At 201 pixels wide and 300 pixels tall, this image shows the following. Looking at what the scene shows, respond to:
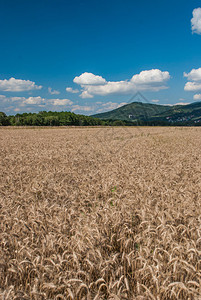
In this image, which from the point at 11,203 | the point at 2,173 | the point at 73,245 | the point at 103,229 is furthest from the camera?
the point at 2,173

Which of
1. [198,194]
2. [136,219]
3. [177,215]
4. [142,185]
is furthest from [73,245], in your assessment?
[198,194]

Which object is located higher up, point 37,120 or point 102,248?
point 37,120

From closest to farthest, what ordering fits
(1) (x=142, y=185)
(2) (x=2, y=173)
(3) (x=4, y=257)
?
(3) (x=4, y=257), (1) (x=142, y=185), (2) (x=2, y=173)

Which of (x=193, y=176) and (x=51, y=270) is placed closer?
(x=51, y=270)

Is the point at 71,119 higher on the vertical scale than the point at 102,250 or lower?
higher

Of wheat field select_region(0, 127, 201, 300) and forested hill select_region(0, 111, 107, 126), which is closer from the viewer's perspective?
wheat field select_region(0, 127, 201, 300)

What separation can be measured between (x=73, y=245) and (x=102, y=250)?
0.53 m

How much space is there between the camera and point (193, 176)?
303 inches

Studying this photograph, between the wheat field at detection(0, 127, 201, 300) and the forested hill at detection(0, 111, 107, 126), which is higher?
the forested hill at detection(0, 111, 107, 126)

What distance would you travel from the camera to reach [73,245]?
3400 millimetres

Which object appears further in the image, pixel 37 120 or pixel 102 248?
pixel 37 120

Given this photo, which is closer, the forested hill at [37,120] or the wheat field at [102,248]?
the wheat field at [102,248]

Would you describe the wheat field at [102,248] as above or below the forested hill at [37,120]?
below

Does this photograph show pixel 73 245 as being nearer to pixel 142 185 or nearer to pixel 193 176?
pixel 142 185
